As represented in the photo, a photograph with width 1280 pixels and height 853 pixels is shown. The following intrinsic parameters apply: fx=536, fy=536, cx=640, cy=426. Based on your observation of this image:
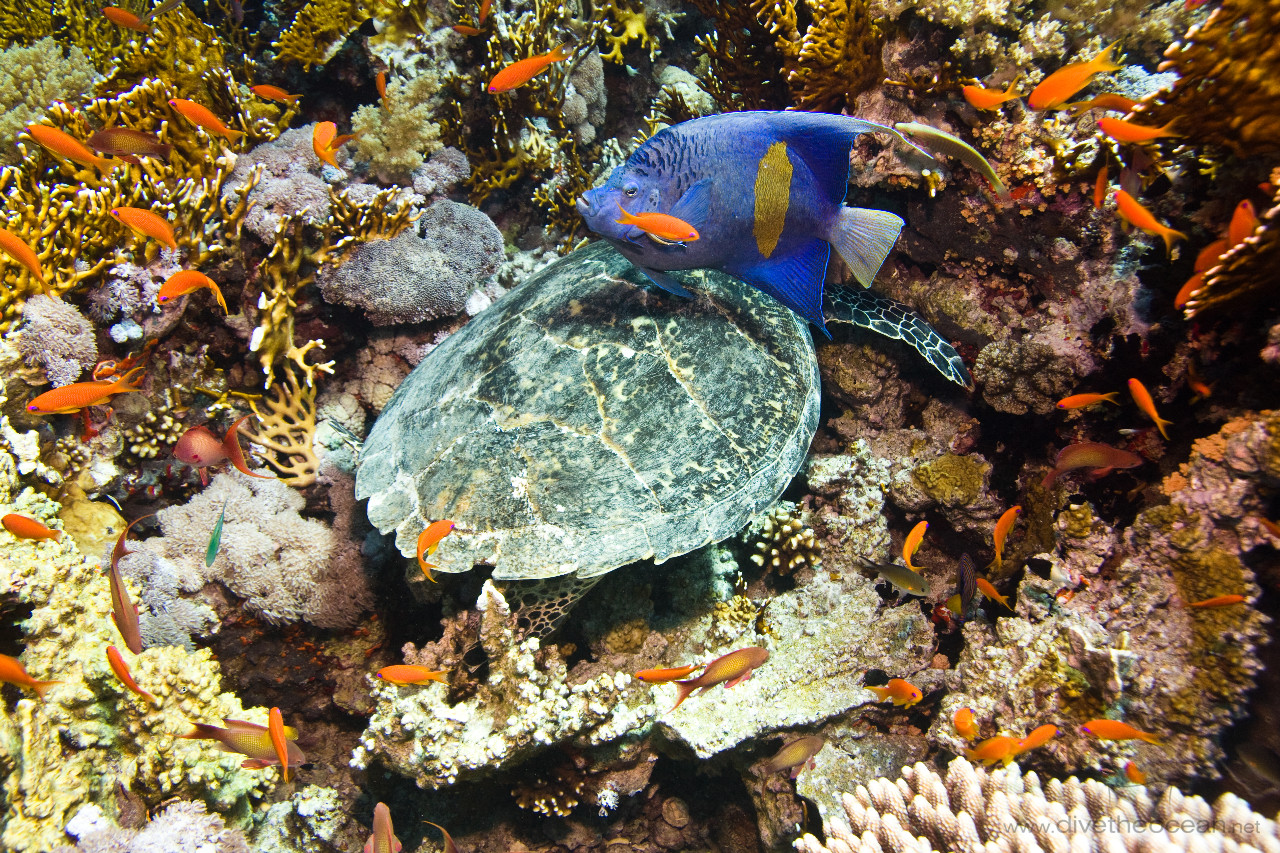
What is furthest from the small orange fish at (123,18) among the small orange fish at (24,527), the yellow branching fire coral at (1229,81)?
the yellow branching fire coral at (1229,81)

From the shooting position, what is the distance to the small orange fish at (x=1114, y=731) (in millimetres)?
2299

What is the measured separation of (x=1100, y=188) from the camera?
2.71 m

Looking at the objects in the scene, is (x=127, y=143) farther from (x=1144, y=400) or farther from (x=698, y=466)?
(x=1144, y=400)

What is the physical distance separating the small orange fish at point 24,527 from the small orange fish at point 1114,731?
5.23 meters

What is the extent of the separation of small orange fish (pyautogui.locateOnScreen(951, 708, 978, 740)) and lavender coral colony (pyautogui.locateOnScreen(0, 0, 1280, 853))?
0.09ft

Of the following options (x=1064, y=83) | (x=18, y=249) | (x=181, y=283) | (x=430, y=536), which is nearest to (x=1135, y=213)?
(x=1064, y=83)

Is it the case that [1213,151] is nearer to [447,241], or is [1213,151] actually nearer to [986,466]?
→ [986,466]

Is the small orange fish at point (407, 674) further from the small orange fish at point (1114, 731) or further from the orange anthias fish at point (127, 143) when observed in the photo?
the orange anthias fish at point (127, 143)

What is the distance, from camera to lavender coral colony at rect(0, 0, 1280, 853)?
7.94 ft

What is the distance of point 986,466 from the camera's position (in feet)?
11.0

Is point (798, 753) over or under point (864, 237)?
under

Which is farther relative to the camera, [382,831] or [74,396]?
[74,396]

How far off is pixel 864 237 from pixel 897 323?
1.25m


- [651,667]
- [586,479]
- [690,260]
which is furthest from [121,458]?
[690,260]
